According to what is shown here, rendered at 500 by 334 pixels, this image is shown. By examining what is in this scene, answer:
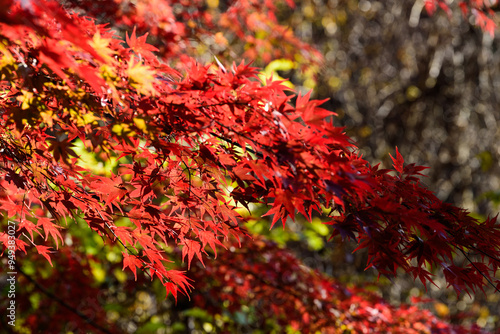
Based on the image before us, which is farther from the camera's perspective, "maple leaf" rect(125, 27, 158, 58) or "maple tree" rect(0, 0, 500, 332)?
"maple leaf" rect(125, 27, 158, 58)

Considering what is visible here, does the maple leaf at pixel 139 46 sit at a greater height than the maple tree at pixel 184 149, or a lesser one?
greater

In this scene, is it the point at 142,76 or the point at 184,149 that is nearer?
the point at 142,76

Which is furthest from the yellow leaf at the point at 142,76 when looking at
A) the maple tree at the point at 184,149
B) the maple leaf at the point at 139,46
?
the maple leaf at the point at 139,46

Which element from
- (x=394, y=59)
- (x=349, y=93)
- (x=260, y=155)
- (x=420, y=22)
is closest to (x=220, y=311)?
(x=260, y=155)

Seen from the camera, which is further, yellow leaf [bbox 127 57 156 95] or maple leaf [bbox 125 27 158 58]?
maple leaf [bbox 125 27 158 58]

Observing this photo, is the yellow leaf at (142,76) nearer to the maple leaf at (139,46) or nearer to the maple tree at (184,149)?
the maple tree at (184,149)

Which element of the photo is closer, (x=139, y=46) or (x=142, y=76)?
(x=142, y=76)

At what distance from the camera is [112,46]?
36.1 inches

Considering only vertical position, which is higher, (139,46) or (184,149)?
(139,46)

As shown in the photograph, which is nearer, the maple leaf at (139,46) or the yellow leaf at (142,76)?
the yellow leaf at (142,76)

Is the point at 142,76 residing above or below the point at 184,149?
above

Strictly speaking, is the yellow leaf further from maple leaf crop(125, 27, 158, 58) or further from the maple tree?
maple leaf crop(125, 27, 158, 58)

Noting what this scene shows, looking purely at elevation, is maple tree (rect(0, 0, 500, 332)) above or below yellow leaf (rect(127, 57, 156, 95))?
below

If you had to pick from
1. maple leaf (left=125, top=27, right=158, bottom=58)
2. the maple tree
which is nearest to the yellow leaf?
the maple tree
